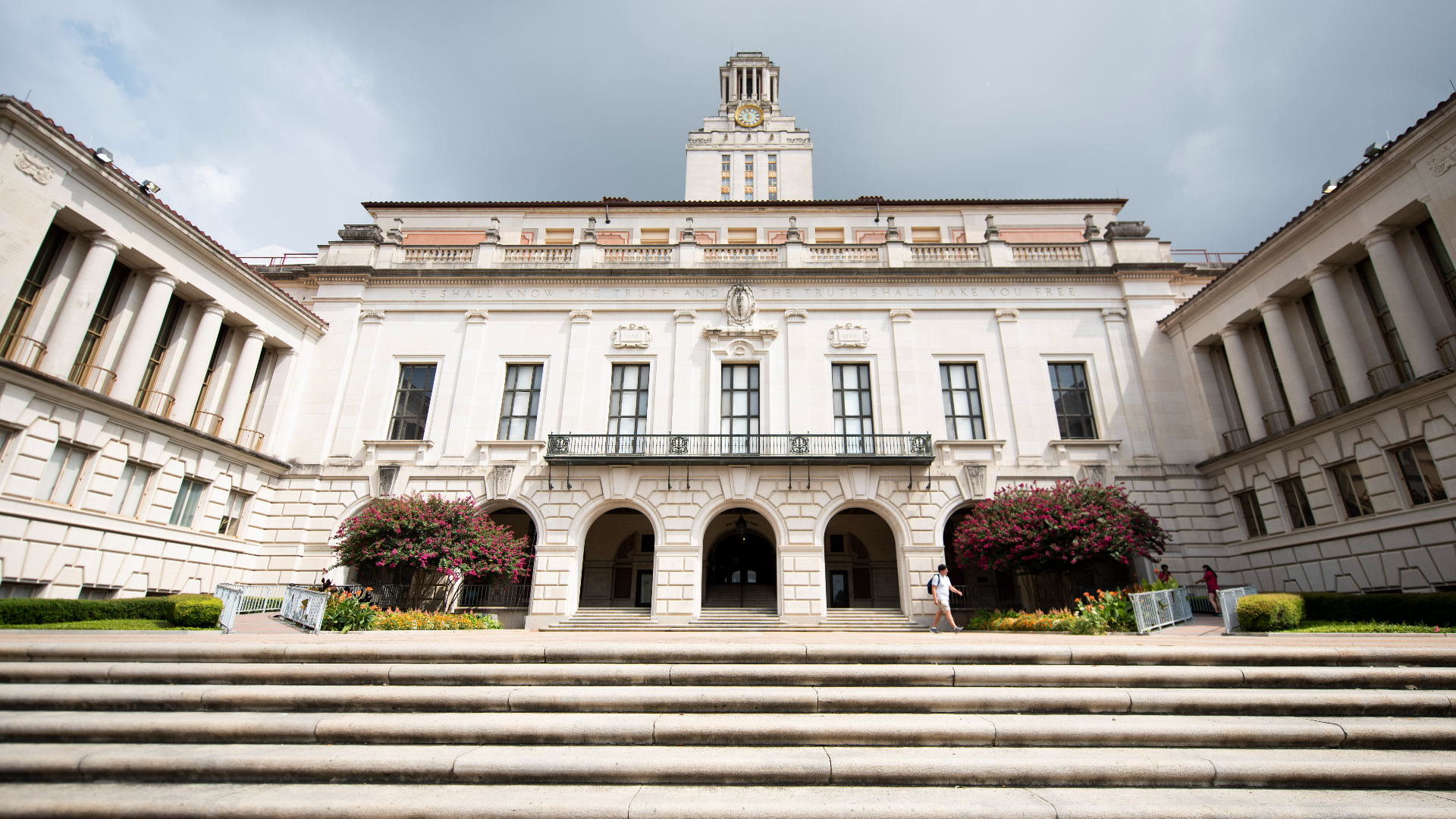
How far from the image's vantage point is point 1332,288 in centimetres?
1856

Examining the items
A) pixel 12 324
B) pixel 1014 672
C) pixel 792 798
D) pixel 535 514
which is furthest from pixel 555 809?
pixel 12 324

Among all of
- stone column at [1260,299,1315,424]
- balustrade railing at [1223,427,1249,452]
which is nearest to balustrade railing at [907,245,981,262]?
stone column at [1260,299,1315,424]

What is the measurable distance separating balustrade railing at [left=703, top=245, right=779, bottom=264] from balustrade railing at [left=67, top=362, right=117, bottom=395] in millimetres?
19267

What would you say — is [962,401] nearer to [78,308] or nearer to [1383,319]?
[1383,319]

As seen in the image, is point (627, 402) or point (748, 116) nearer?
point (627, 402)

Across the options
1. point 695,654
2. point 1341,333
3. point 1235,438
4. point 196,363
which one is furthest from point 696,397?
point 1341,333

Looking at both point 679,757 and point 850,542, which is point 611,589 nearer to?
point 850,542

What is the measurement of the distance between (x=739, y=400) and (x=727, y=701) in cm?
1776

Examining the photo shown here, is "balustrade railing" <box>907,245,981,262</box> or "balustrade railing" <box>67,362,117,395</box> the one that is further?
"balustrade railing" <box>907,245,981,262</box>

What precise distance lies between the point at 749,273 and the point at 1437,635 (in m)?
20.8

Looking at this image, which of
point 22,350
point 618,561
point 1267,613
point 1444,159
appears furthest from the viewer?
point 618,561

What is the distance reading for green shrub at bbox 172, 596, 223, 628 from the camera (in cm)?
1549

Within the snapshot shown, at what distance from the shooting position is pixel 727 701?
697cm

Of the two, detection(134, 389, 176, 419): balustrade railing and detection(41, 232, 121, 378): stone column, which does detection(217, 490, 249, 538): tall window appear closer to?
detection(134, 389, 176, 419): balustrade railing
